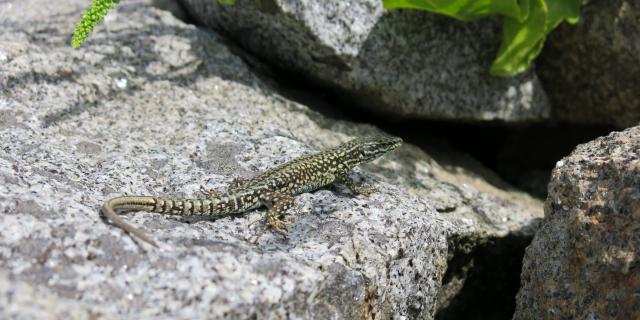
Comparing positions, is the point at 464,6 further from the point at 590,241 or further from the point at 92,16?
the point at 92,16

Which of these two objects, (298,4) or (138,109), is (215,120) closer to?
(138,109)

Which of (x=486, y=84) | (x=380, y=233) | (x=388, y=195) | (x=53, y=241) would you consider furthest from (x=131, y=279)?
(x=486, y=84)

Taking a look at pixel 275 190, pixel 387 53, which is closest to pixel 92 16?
pixel 275 190

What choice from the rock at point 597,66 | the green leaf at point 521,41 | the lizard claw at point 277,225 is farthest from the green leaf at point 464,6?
the lizard claw at point 277,225

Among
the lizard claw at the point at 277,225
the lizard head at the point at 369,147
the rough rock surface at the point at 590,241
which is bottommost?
the lizard claw at the point at 277,225

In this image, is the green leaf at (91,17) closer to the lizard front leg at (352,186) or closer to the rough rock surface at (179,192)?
the rough rock surface at (179,192)

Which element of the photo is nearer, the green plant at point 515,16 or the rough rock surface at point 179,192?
the rough rock surface at point 179,192

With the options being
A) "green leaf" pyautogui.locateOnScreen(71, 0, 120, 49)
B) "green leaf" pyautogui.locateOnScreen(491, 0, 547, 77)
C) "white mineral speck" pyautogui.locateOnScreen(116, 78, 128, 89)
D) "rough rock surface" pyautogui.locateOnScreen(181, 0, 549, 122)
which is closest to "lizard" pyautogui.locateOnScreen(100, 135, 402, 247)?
"rough rock surface" pyautogui.locateOnScreen(181, 0, 549, 122)
